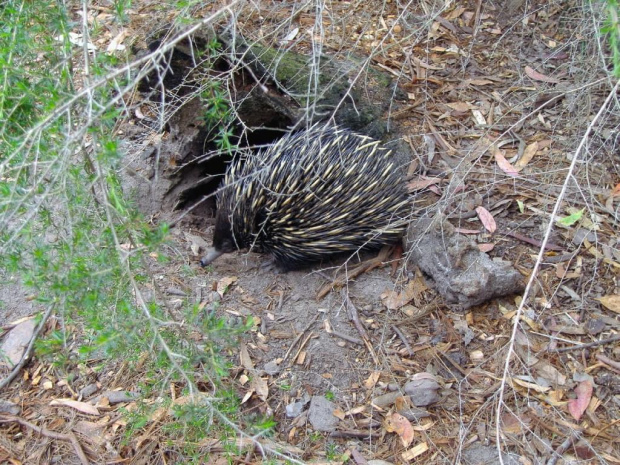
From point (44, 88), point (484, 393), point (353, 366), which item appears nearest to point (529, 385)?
point (484, 393)

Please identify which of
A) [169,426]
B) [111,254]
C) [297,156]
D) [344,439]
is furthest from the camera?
[297,156]

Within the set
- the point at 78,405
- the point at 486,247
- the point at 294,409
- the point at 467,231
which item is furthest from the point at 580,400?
the point at 78,405

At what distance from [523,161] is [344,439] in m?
1.99

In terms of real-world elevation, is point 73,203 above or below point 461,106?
above

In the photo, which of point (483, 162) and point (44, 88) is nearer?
point (44, 88)

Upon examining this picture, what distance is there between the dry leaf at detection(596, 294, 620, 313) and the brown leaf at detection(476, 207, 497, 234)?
25.3 inches

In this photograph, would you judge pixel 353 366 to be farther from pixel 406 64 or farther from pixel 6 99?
pixel 406 64

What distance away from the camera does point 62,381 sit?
283cm

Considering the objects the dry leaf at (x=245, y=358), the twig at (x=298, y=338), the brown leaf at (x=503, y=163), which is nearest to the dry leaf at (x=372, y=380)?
the twig at (x=298, y=338)

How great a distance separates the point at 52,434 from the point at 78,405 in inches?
6.4

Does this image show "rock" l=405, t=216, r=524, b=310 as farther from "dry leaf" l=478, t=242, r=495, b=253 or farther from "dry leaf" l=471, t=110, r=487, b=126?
"dry leaf" l=471, t=110, r=487, b=126

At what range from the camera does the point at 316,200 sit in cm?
355

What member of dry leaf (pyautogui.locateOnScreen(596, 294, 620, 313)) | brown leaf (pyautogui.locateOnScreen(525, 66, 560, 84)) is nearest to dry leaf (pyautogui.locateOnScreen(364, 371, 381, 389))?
dry leaf (pyautogui.locateOnScreen(596, 294, 620, 313))

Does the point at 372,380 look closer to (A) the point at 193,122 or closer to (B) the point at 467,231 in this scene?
(B) the point at 467,231
